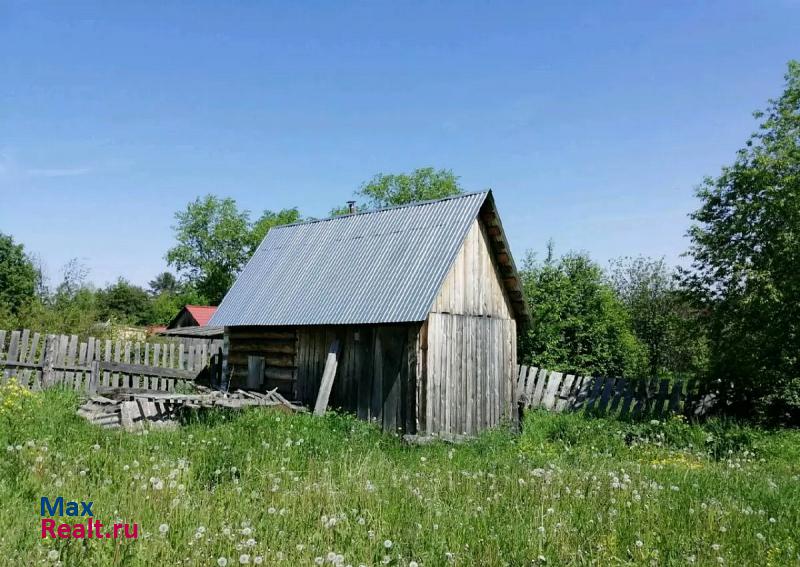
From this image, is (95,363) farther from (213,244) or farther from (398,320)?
(213,244)

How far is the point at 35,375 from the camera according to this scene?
16.3 metres

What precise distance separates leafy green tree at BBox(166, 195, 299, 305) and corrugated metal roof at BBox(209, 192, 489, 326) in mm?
39622

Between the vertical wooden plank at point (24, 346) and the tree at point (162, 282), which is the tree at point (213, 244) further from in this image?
the tree at point (162, 282)

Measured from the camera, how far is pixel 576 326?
23547 millimetres

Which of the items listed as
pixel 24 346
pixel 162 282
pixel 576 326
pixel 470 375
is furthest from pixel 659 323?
pixel 162 282

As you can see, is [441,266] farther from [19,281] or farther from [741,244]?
[19,281]

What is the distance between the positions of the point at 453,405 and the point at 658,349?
2000 cm

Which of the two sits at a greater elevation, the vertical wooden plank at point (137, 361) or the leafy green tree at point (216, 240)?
the leafy green tree at point (216, 240)

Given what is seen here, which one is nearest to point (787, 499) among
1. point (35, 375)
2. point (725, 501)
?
A: point (725, 501)

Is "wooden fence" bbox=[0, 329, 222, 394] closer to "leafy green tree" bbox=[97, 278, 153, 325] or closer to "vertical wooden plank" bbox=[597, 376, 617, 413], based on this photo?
"vertical wooden plank" bbox=[597, 376, 617, 413]

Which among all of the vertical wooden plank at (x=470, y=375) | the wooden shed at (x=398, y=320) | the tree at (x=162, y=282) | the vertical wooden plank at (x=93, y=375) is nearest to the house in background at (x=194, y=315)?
the vertical wooden plank at (x=93, y=375)

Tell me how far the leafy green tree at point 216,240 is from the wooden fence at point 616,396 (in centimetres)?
4323

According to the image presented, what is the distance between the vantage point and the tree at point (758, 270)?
15.9 meters

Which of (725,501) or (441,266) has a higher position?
(441,266)
